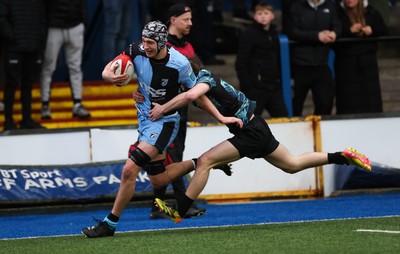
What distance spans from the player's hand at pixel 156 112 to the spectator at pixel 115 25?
6.07m

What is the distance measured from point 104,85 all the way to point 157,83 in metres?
7.20

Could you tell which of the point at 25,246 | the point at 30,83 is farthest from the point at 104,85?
the point at 25,246

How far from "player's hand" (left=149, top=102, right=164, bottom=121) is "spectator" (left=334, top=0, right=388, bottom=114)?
19.7ft

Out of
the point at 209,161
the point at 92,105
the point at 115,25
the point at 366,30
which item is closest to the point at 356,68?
the point at 366,30

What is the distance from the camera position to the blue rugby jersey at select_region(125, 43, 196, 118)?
36.3 feet

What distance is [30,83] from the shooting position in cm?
1614

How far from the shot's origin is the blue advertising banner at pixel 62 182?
14461 mm

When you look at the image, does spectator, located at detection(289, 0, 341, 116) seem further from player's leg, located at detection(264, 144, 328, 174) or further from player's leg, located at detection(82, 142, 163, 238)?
player's leg, located at detection(82, 142, 163, 238)

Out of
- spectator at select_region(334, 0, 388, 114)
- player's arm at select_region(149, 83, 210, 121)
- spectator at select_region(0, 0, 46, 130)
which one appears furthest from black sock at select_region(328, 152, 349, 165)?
spectator at select_region(0, 0, 46, 130)

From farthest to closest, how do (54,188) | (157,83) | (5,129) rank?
(5,129) < (54,188) < (157,83)

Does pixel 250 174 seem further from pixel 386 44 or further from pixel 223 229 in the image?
pixel 386 44

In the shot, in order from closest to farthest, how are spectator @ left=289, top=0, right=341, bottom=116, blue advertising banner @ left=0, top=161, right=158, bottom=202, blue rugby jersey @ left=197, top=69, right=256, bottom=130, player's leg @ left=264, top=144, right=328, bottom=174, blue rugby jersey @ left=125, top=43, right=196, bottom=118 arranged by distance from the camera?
blue rugby jersey @ left=125, top=43, right=196, bottom=118 < blue rugby jersey @ left=197, top=69, right=256, bottom=130 < player's leg @ left=264, top=144, right=328, bottom=174 < blue advertising banner @ left=0, top=161, right=158, bottom=202 < spectator @ left=289, top=0, right=341, bottom=116

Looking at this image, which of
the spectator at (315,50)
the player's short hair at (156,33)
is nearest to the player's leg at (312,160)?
the player's short hair at (156,33)

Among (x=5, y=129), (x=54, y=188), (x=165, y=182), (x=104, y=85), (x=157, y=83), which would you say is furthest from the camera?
(x=104, y=85)
